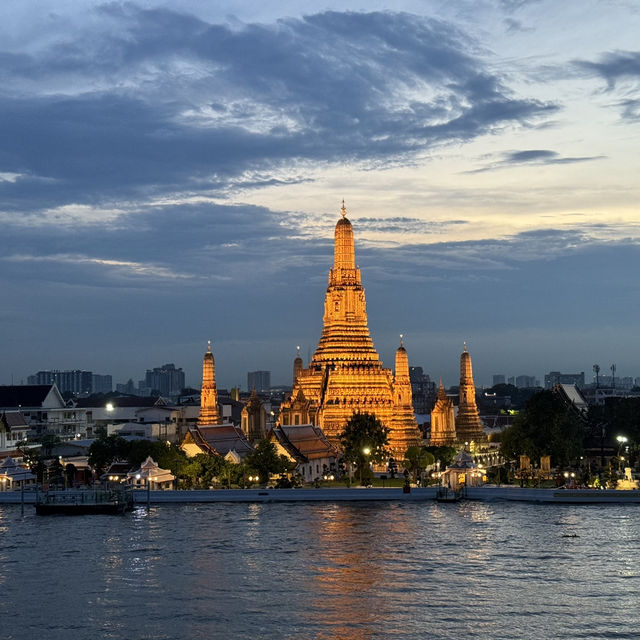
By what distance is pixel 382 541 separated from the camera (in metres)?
70.9

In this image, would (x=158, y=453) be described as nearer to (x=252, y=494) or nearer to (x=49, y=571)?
(x=252, y=494)

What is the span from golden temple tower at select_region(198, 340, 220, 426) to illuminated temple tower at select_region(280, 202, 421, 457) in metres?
7.94

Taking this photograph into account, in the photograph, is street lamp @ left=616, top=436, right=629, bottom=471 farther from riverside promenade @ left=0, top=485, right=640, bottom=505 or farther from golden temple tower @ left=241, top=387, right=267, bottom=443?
golden temple tower @ left=241, top=387, right=267, bottom=443

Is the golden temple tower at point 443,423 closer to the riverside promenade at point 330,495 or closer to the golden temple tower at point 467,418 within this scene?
the golden temple tower at point 467,418

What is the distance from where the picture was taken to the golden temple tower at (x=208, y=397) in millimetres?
132000

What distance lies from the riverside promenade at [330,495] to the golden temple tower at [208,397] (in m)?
37.2

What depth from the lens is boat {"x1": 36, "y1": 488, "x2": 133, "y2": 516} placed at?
88.4 metres

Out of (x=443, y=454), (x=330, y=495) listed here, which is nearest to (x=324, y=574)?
(x=330, y=495)

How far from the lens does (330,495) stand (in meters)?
94.1

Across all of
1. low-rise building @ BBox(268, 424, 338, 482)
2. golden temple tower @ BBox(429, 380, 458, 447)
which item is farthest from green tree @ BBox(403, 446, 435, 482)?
golden temple tower @ BBox(429, 380, 458, 447)

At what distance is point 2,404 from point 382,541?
69405 mm

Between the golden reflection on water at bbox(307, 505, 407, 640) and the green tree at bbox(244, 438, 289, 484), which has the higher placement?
the green tree at bbox(244, 438, 289, 484)

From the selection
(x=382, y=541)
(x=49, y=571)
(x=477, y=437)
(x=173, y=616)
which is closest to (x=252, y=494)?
(x=382, y=541)

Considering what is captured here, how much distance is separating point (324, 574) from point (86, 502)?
111 ft
